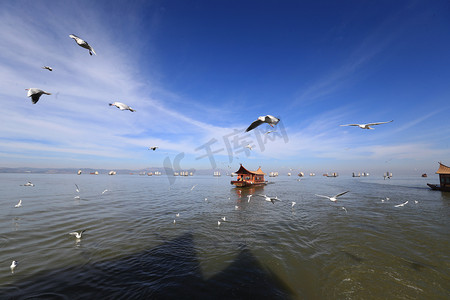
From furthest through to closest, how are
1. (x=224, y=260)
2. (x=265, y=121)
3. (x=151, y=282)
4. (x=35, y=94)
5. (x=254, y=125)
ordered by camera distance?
(x=224, y=260)
(x=35, y=94)
(x=151, y=282)
(x=265, y=121)
(x=254, y=125)

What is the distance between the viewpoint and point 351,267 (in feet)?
23.3

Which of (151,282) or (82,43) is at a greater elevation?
(82,43)

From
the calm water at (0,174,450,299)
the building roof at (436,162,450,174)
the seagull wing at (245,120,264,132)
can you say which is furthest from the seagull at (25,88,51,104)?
Result: the building roof at (436,162,450,174)

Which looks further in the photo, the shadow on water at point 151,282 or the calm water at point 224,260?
the calm water at point 224,260

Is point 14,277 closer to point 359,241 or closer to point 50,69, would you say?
point 50,69

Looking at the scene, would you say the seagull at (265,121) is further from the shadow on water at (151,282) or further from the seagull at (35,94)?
the seagull at (35,94)

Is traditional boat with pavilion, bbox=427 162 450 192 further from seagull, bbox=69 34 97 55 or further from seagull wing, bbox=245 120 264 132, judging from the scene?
seagull, bbox=69 34 97 55

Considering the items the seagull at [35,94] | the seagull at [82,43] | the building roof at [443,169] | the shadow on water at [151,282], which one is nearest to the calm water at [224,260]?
the shadow on water at [151,282]

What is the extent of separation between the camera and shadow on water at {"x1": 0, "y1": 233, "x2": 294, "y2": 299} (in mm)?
5453

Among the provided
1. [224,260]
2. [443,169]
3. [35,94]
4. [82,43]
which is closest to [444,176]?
[443,169]

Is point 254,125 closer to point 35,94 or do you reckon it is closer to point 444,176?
point 35,94

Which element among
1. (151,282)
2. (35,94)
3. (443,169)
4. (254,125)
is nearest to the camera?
(254,125)

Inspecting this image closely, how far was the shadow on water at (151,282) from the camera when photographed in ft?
17.9

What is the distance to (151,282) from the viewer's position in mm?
6098
